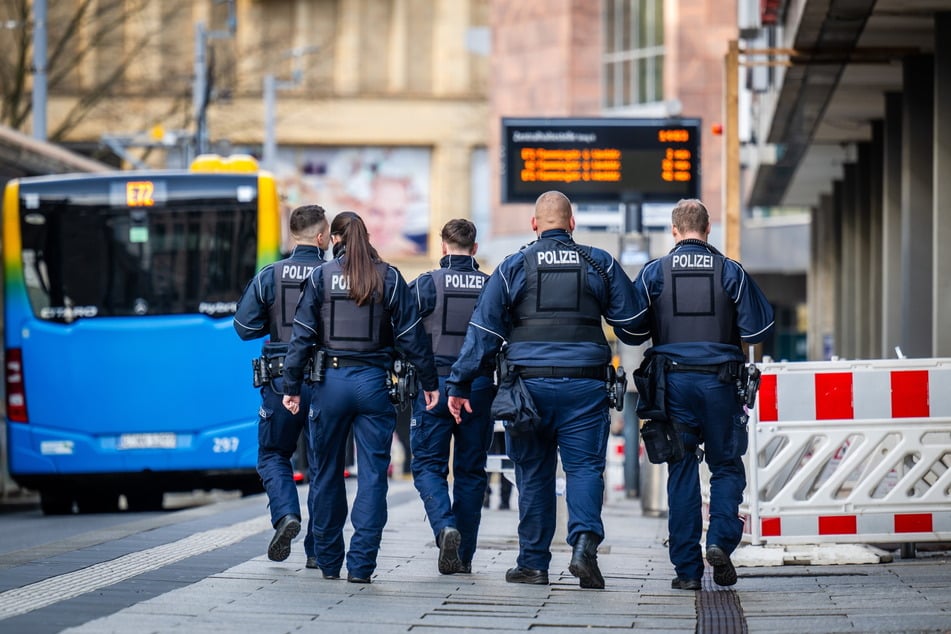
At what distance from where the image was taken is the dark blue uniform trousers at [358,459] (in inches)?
344

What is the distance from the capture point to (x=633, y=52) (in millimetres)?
44000

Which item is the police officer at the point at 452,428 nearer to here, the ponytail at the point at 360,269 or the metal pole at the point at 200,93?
the ponytail at the point at 360,269

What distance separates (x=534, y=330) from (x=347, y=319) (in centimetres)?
91

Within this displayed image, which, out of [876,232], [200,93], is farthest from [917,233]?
[200,93]

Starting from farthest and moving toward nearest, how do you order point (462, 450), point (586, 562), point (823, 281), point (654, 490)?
point (823, 281), point (654, 490), point (462, 450), point (586, 562)

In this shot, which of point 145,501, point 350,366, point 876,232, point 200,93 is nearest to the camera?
point 350,366

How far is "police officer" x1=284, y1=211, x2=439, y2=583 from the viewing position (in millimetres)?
8812

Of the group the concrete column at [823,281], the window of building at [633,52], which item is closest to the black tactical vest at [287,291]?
the concrete column at [823,281]

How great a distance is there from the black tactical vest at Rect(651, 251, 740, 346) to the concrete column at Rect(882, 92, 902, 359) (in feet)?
36.9

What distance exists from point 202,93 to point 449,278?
23.9m

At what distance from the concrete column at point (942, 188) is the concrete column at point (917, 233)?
1.80 m

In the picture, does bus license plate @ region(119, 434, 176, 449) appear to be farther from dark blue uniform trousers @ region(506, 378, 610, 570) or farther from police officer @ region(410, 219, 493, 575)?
dark blue uniform trousers @ region(506, 378, 610, 570)

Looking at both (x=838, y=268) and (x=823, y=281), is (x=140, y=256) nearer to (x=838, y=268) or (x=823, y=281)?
(x=838, y=268)

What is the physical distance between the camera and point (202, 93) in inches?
1292
